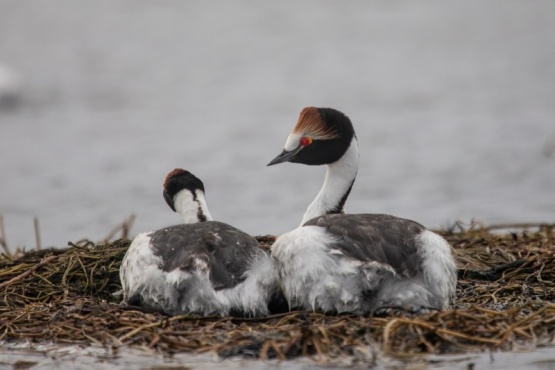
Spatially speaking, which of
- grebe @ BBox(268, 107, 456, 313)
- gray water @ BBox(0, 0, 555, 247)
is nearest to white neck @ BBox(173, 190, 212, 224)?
grebe @ BBox(268, 107, 456, 313)

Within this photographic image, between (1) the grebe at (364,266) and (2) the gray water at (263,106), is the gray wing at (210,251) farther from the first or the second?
(2) the gray water at (263,106)

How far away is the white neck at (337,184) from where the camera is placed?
27.8ft

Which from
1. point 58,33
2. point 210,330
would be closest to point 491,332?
point 210,330

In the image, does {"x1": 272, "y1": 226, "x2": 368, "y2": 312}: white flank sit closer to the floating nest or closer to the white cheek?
the floating nest

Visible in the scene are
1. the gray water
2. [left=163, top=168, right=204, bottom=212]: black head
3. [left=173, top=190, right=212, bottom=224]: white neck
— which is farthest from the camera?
the gray water

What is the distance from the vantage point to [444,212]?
13680 millimetres

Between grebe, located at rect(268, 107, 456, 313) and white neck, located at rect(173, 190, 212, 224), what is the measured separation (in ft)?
3.64

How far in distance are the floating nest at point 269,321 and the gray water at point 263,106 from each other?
166 inches

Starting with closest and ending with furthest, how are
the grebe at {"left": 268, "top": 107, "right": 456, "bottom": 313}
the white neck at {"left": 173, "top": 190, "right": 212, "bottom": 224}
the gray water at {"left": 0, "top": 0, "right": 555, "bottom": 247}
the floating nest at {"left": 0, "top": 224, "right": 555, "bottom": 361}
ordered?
the floating nest at {"left": 0, "top": 224, "right": 555, "bottom": 361}, the grebe at {"left": 268, "top": 107, "right": 456, "bottom": 313}, the white neck at {"left": 173, "top": 190, "right": 212, "bottom": 224}, the gray water at {"left": 0, "top": 0, "right": 555, "bottom": 247}

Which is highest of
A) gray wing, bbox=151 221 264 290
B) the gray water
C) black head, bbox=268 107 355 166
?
the gray water

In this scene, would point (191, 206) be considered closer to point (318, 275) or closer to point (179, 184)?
point (179, 184)

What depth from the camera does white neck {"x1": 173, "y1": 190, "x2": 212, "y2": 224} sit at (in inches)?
326

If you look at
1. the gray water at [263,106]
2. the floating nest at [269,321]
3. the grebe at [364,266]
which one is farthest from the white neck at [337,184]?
the gray water at [263,106]

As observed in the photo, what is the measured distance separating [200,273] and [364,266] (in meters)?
0.95
